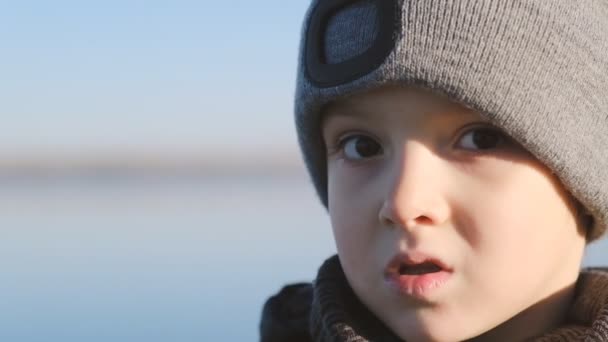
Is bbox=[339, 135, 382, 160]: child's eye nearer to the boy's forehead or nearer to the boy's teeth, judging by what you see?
the boy's forehead

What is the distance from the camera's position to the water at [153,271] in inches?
103

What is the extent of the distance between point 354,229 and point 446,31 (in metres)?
0.28

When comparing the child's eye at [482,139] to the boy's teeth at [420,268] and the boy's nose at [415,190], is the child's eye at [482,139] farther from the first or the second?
the boy's teeth at [420,268]

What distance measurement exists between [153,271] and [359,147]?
206 cm

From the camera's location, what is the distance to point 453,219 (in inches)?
48.9

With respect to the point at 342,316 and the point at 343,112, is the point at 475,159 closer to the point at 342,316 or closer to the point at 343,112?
the point at 343,112

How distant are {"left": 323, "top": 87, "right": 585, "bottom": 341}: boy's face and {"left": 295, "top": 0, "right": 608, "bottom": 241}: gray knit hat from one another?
3cm

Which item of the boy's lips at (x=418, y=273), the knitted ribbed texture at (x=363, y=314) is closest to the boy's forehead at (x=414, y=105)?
the boy's lips at (x=418, y=273)

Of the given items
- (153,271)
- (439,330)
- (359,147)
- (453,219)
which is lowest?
(439,330)

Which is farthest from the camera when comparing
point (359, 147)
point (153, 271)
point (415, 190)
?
point (153, 271)

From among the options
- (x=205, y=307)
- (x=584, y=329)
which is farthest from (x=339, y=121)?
(x=205, y=307)

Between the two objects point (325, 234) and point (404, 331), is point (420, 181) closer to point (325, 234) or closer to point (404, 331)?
point (404, 331)

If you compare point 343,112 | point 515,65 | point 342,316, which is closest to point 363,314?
point 342,316

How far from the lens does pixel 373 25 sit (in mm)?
1307
